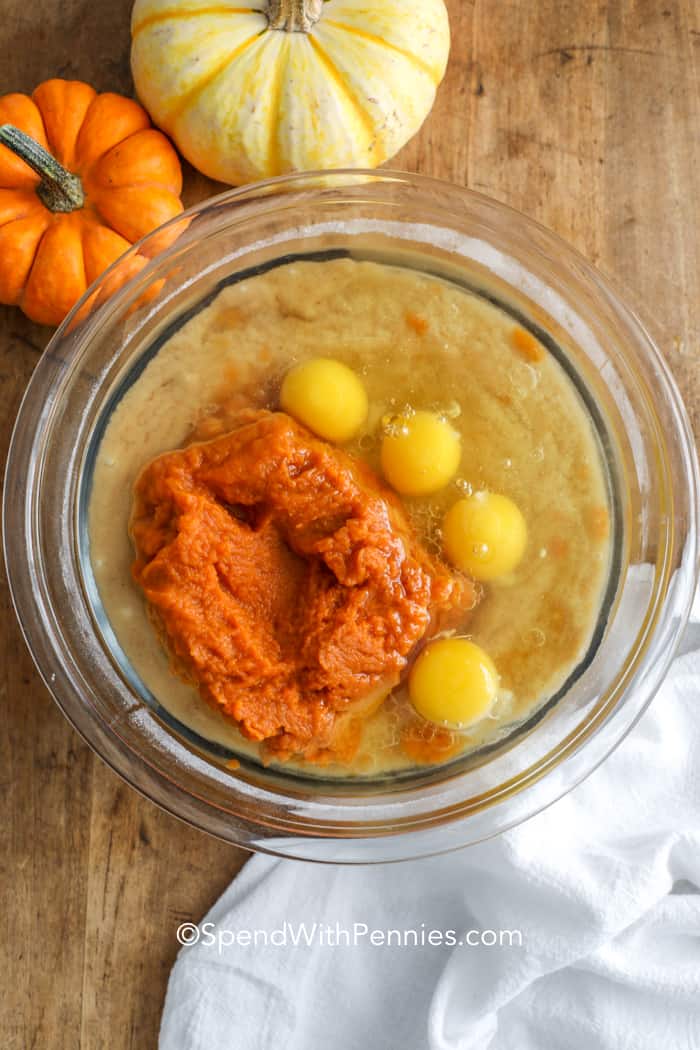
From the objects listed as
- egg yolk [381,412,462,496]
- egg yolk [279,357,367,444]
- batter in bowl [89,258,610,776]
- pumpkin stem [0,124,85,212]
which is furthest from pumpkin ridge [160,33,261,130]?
egg yolk [381,412,462,496]

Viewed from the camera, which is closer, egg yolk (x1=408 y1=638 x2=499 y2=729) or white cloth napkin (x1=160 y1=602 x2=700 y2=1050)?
egg yolk (x1=408 y1=638 x2=499 y2=729)

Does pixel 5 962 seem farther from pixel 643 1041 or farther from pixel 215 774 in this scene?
pixel 643 1041

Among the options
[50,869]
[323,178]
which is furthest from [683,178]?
[50,869]

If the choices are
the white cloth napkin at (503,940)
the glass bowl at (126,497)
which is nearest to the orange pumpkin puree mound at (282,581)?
the glass bowl at (126,497)

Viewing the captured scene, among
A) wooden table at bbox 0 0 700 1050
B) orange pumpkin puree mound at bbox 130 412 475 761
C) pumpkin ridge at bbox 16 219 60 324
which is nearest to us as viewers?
orange pumpkin puree mound at bbox 130 412 475 761

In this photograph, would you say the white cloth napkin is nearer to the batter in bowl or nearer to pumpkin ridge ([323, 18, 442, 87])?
the batter in bowl
